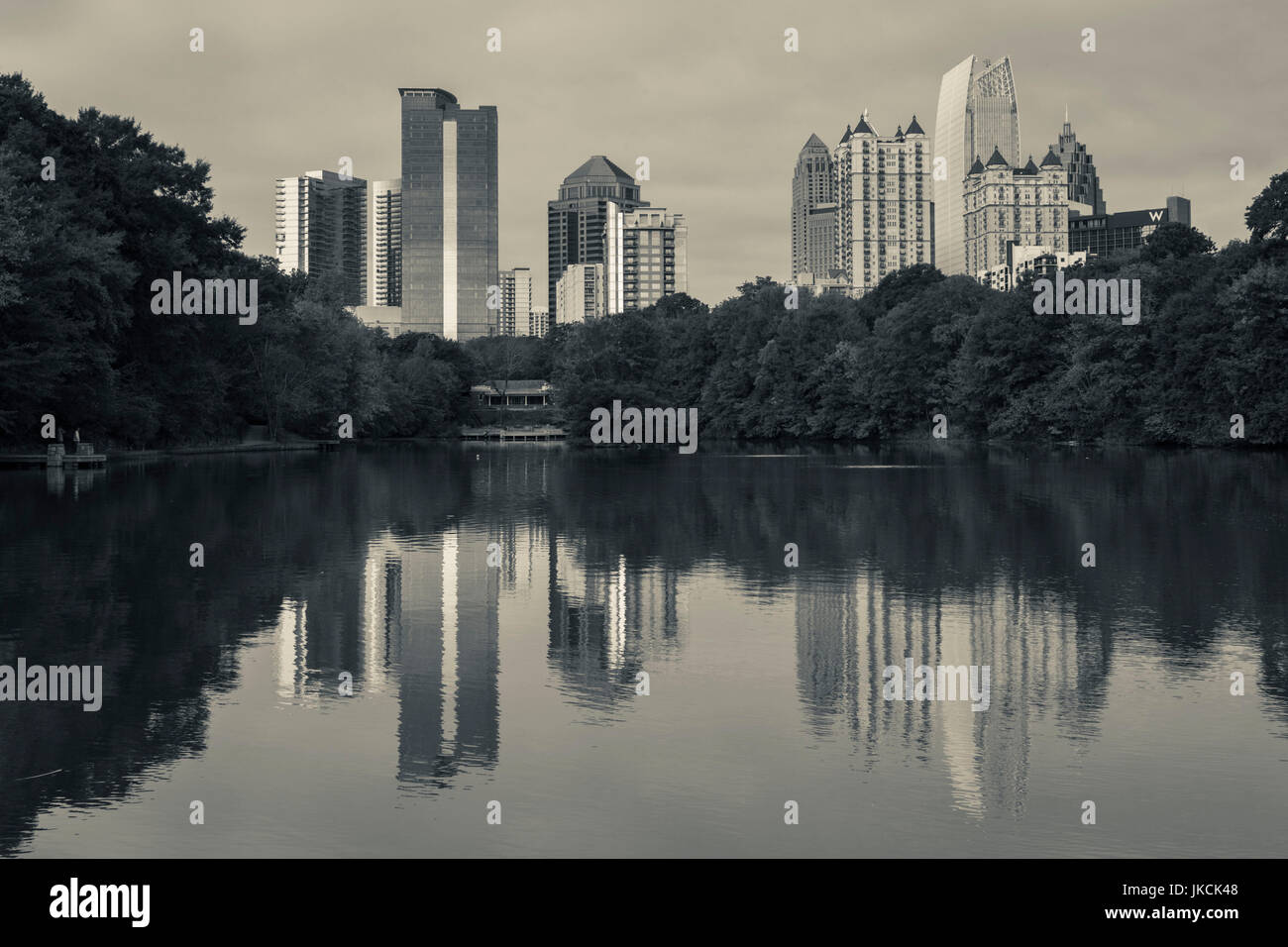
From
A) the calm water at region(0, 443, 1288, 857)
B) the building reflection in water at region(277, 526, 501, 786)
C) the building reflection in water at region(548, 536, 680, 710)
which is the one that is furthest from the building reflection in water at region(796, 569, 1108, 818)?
the building reflection in water at region(277, 526, 501, 786)

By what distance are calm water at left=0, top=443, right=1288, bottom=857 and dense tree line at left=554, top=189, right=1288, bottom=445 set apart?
48.4 meters

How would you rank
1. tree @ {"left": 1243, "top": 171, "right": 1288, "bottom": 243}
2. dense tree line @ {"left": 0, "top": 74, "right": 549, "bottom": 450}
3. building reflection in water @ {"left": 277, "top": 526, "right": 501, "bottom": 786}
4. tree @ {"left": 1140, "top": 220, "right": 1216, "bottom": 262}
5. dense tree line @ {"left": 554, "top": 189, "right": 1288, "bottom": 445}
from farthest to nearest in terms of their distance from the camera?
tree @ {"left": 1140, "top": 220, "right": 1216, "bottom": 262}
dense tree line @ {"left": 554, "top": 189, "right": 1288, "bottom": 445}
tree @ {"left": 1243, "top": 171, "right": 1288, "bottom": 243}
dense tree line @ {"left": 0, "top": 74, "right": 549, "bottom": 450}
building reflection in water @ {"left": 277, "top": 526, "right": 501, "bottom": 786}

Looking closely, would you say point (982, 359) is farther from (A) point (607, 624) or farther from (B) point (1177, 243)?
(A) point (607, 624)

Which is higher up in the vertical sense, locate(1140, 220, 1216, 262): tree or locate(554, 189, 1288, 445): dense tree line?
locate(1140, 220, 1216, 262): tree

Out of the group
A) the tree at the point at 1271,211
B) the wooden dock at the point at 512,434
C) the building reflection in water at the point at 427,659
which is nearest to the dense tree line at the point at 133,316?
the building reflection in water at the point at 427,659

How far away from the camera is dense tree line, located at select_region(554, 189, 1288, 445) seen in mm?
66938

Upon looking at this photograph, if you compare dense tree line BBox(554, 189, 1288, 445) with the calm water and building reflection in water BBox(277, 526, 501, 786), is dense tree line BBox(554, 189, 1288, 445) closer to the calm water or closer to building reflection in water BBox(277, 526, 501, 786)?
the calm water

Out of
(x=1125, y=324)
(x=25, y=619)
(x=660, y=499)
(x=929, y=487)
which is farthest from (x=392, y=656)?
(x=1125, y=324)

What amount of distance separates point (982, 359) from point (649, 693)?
82.4 m

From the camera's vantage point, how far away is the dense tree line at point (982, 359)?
66.9 meters

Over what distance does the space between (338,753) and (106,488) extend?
3286 cm

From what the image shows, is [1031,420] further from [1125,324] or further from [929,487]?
[929,487]

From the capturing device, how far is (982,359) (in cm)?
8894

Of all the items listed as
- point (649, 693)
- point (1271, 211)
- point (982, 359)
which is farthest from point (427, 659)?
point (982, 359)
